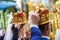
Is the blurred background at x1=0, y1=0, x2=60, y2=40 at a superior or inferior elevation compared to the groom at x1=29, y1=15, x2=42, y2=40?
superior

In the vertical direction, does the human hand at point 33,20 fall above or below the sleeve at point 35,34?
above

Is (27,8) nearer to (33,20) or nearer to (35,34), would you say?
(33,20)

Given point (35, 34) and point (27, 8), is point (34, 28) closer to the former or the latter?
point (35, 34)

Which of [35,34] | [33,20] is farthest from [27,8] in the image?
[35,34]

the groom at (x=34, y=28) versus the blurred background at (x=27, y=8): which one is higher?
the blurred background at (x=27, y=8)

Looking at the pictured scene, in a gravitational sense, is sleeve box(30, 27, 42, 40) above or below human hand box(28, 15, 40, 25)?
below

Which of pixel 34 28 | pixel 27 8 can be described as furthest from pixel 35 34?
pixel 27 8

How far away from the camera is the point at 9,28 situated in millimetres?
1341

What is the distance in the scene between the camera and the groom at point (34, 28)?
4.19 ft

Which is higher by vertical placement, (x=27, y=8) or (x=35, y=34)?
(x=27, y=8)

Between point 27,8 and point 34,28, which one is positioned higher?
point 27,8

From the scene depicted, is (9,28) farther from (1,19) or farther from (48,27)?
(48,27)

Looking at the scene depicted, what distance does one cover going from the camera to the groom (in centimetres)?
128

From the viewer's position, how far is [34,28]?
1.29 metres
